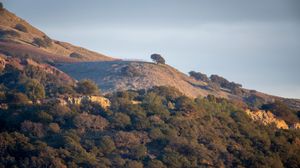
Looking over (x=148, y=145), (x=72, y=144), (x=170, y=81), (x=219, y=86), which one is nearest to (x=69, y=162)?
(x=72, y=144)

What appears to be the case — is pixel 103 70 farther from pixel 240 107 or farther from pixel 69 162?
pixel 69 162

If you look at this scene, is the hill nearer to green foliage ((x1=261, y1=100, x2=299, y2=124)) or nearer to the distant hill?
green foliage ((x1=261, y1=100, x2=299, y2=124))

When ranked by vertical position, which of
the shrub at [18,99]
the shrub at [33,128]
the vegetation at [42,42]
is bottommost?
the shrub at [33,128]

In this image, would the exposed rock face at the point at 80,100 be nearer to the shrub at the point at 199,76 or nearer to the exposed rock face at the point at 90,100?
the exposed rock face at the point at 90,100

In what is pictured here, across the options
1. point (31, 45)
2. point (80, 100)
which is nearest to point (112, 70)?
point (31, 45)

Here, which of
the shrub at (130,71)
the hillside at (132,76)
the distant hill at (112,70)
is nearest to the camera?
the hillside at (132,76)

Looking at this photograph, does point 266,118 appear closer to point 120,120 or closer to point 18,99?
point 120,120

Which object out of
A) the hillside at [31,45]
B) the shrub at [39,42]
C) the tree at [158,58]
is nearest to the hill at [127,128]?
the hillside at [31,45]

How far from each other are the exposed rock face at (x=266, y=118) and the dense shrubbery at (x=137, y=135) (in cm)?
417

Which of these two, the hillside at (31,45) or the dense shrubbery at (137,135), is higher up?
the hillside at (31,45)

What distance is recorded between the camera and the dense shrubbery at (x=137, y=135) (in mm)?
56125

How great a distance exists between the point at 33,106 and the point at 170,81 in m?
43.7

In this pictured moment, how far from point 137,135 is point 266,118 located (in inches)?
1069

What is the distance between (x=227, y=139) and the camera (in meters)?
70.4
